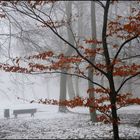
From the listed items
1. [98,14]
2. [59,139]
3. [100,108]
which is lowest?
[59,139]

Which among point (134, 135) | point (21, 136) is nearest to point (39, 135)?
point (21, 136)

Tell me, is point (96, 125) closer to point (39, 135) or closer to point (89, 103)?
point (39, 135)

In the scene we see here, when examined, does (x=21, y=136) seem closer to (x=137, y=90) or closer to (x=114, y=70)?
(x=114, y=70)

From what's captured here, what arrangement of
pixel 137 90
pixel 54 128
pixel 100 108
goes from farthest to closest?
pixel 137 90, pixel 54 128, pixel 100 108

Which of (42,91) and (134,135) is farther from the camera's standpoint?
(42,91)

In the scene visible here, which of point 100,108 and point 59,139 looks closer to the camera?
point 100,108

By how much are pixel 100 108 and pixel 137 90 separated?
3998cm

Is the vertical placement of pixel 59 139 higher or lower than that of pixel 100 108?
lower

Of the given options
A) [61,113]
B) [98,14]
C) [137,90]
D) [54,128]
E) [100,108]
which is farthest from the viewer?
[137,90]

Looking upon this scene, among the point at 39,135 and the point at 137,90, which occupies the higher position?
the point at 137,90

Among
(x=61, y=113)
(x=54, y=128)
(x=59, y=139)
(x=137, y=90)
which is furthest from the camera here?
(x=137, y=90)

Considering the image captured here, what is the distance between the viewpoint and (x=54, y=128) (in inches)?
664

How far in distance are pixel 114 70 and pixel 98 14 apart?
23.8 metres

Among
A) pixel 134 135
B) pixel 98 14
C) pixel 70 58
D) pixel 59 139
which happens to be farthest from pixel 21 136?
pixel 98 14
